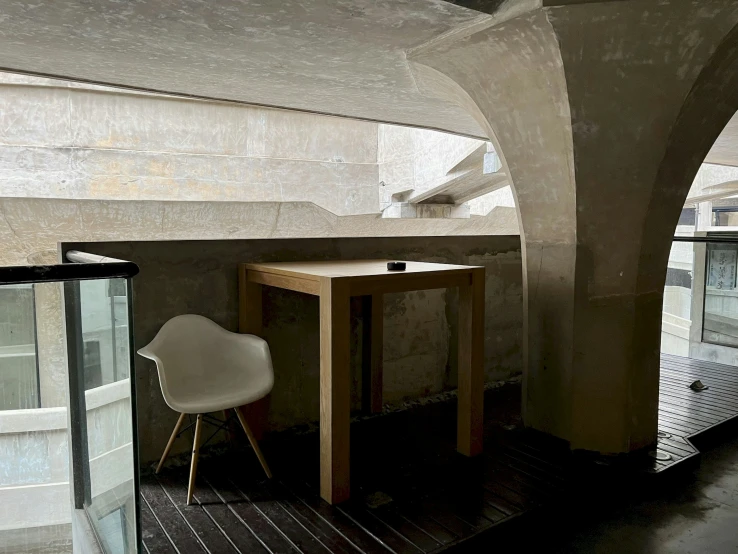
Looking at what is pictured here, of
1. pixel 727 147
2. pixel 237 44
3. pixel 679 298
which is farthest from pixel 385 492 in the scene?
pixel 727 147

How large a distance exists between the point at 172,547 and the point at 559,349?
222 cm

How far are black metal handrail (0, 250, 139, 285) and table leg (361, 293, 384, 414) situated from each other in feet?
7.26

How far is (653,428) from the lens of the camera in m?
3.38

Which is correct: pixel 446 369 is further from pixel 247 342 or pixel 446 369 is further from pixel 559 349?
pixel 247 342

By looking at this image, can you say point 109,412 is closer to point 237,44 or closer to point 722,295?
point 237,44

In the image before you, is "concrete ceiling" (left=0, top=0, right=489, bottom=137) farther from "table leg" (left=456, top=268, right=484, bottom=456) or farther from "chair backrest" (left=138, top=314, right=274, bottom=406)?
"chair backrest" (left=138, top=314, right=274, bottom=406)

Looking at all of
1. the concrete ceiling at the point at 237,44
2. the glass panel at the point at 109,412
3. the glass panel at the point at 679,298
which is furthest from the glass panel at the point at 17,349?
the glass panel at the point at 679,298

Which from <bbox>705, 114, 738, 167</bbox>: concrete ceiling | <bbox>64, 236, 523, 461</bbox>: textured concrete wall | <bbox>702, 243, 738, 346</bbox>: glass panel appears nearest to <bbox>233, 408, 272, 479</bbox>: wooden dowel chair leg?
<bbox>64, 236, 523, 461</bbox>: textured concrete wall

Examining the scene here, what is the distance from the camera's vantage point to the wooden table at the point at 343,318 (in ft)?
8.75

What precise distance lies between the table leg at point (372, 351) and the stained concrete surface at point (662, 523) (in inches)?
57.0

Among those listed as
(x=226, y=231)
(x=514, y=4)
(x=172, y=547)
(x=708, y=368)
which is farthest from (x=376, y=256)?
(x=226, y=231)

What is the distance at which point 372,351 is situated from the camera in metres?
3.83

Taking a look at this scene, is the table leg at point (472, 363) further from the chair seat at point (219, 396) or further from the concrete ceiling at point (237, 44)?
the concrete ceiling at point (237, 44)

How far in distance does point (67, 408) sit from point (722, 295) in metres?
5.83
